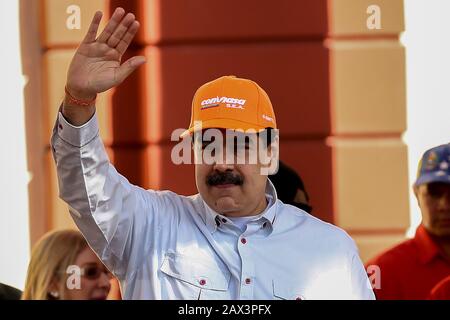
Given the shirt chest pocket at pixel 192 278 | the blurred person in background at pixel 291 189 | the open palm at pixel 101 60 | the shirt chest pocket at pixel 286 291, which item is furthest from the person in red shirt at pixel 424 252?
the open palm at pixel 101 60

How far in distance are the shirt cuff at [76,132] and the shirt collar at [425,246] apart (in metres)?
0.96

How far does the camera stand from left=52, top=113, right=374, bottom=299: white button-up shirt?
6.06 feet

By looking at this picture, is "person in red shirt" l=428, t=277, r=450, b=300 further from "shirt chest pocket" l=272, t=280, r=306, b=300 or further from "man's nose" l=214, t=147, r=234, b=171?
"man's nose" l=214, t=147, r=234, b=171

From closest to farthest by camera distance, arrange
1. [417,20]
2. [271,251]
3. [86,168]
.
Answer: [86,168] < [271,251] < [417,20]

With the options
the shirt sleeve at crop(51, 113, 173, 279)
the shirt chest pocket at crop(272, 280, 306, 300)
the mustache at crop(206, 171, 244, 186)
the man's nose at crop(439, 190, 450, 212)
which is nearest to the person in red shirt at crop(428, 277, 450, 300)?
the man's nose at crop(439, 190, 450, 212)

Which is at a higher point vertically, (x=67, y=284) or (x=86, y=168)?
(x=86, y=168)

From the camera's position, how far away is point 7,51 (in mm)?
2303

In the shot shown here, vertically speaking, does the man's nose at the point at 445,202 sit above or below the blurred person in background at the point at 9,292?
above

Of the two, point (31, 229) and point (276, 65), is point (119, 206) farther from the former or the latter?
point (276, 65)

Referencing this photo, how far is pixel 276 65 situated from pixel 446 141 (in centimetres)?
50

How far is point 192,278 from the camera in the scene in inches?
74.4

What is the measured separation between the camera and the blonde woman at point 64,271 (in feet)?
7.34

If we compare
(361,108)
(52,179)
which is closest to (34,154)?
(52,179)

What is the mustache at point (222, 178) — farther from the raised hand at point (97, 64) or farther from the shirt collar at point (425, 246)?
the shirt collar at point (425, 246)
